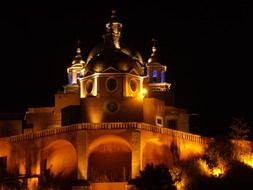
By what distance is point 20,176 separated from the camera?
66.8 metres

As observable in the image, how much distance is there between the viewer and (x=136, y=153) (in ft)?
213

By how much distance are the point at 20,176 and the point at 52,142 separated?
11.8 ft

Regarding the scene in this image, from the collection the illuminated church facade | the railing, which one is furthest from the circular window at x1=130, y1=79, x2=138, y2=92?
the railing

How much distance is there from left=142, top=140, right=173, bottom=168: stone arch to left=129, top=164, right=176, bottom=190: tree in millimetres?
6691

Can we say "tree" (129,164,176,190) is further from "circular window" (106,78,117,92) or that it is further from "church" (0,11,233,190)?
"circular window" (106,78,117,92)

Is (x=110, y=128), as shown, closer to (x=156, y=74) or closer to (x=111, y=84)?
(x=111, y=84)

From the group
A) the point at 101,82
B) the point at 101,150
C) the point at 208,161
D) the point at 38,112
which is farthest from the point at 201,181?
the point at 38,112

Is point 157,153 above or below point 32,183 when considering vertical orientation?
above

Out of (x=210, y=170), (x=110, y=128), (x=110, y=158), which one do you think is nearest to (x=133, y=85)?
(x=110, y=128)

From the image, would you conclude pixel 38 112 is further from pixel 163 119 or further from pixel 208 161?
pixel 208 161

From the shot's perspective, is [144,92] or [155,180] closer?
[155,180]

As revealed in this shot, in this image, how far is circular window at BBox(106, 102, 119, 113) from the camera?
230 feet

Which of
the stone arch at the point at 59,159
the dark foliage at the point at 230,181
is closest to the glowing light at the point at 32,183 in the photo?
the stone arch at the point at 59,159

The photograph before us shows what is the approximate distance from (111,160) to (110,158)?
249mm
